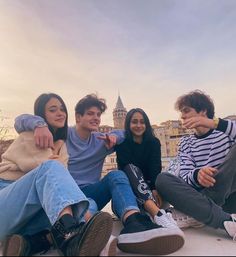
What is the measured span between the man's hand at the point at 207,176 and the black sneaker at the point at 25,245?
0.81 meters

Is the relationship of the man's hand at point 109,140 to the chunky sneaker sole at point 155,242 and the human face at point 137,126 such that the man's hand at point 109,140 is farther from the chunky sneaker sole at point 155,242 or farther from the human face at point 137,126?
the chunky sneaker sole at point 155,242

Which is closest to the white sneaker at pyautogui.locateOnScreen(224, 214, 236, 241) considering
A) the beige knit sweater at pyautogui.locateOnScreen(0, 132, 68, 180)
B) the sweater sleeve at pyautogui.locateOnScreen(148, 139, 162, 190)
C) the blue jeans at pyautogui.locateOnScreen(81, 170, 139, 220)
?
the blue jeans at pyautogui.locateOnScreen(81, 170, 139, 220)

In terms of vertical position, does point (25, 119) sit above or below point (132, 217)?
above

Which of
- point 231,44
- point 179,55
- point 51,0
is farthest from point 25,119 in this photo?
point 179,55

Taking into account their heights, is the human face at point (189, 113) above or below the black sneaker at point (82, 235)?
above

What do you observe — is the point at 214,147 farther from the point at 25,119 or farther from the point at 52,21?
the point at 52,21

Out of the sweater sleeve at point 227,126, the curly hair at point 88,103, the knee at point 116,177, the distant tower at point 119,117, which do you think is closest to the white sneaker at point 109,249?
the knee at point 116,177

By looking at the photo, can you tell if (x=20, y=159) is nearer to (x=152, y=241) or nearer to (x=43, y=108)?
(x=43, y=108)

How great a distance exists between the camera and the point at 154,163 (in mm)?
1835

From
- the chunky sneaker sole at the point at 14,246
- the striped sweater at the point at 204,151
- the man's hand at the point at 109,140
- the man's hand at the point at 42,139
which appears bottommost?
the chunky sneaker sole at the point at 14,246

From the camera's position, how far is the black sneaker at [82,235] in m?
0.81

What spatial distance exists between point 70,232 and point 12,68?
409 cm

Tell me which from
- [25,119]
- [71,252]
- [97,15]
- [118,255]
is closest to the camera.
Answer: [71,252]

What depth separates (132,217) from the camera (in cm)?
114
